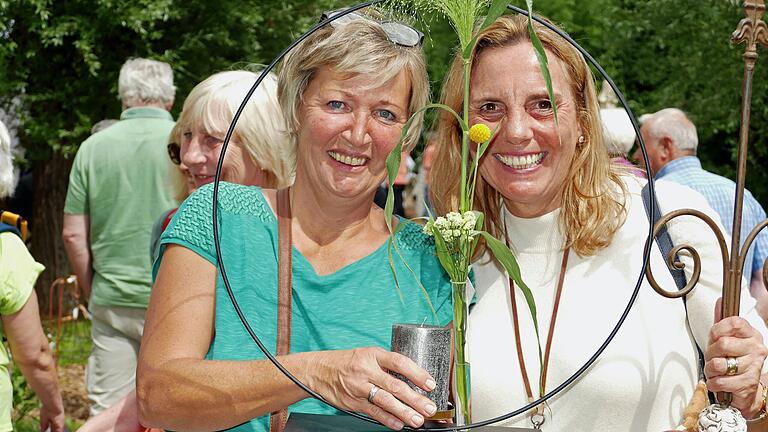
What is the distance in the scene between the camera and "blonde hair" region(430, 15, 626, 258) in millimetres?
2396

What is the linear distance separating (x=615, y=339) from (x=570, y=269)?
0.72ft

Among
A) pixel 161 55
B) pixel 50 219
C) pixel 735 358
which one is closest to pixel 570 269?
pixel 735 358

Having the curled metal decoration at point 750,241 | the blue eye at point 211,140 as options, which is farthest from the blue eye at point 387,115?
the blue eye at point 211,140

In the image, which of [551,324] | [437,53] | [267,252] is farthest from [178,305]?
[437,53]

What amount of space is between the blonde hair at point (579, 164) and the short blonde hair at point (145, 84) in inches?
127

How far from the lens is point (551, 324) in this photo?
7.77 ft

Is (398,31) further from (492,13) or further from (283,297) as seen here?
(283,297)

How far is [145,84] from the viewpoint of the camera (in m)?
5.40

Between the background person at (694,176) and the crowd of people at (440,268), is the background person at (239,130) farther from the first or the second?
the background person at (694,176)

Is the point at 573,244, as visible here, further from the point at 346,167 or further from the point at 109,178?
the point at 109,178

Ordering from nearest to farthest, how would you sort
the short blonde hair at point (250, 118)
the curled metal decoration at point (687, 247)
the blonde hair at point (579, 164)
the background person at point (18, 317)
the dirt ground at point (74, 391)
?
1. the curled metal decoration at point (687, 247)
2. the blonde hair at point (579, 164)
3. the background person at point (18, 317)
4. the short blonde hair at point (250, 118)
5. the dirt ground at point (74, 391)

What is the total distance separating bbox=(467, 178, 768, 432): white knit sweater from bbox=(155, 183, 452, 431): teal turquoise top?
220 millimetres

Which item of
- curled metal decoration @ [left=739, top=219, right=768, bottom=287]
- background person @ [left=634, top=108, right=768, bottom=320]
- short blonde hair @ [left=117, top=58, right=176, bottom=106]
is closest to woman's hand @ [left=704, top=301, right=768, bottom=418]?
curled metal decoration @ [left=739, top=219, right=768, bottom=287]

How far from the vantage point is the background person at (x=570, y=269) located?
2289mm
